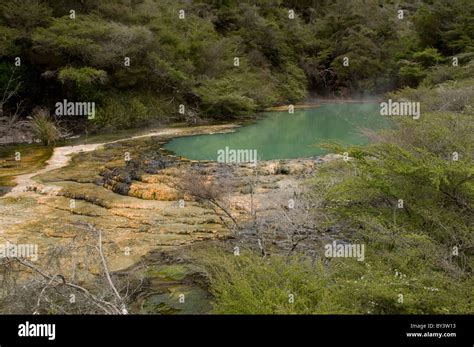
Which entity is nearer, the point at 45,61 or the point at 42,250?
the point at 42,250

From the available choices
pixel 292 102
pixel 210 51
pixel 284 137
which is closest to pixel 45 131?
pixel 284 137

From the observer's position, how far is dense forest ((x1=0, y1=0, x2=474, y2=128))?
16.1m

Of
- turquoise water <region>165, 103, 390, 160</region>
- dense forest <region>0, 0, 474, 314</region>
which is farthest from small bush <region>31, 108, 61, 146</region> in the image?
turquoise water <region>165, 103, 390, 160</region>

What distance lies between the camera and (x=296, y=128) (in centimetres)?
1772

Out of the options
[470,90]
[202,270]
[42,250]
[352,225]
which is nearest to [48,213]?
[42,250]

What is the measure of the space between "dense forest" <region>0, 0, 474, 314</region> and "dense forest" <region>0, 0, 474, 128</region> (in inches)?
2.7

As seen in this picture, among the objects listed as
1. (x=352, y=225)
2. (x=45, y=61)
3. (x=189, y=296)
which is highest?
(x=45, y=61)

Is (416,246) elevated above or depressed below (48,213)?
above

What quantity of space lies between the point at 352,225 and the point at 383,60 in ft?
80.8

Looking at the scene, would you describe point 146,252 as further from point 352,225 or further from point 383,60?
point 383,60

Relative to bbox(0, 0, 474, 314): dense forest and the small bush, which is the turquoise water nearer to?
bbox(0, 0, 474, 314): dense forest

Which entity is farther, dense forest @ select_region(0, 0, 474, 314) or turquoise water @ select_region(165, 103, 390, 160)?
turquoise water @ select_region(165, 103, 390, 160)

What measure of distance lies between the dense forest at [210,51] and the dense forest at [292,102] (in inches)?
2.7

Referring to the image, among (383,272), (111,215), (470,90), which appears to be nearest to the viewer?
(383,272)
